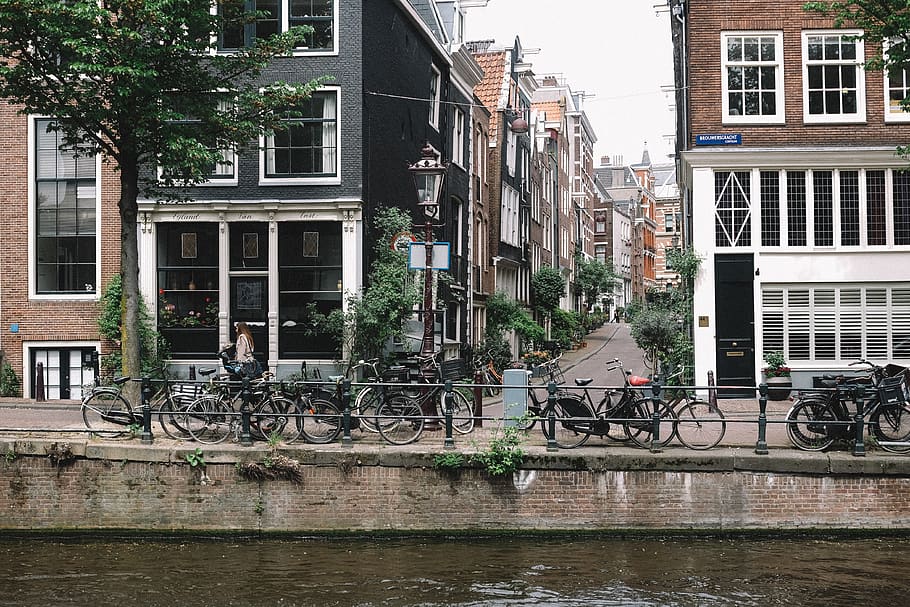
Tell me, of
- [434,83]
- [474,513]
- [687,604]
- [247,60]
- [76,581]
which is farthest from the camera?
[434,83]

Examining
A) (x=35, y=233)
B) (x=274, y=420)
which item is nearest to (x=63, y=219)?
(x=35, y=233)

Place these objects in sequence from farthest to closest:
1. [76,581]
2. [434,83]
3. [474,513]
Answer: [434,83] → [474,513] → [76,581]

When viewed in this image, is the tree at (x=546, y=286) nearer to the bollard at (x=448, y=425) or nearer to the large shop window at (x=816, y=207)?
the large shop window at (x=816, y=207)

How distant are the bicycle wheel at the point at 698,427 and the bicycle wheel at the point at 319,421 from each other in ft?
15.3

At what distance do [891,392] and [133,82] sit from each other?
11.6m

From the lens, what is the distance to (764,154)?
21.2m

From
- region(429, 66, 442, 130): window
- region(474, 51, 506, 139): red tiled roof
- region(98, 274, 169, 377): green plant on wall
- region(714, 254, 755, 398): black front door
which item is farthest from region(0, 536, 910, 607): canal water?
region(474, 51, 506, 139): red tiled roof

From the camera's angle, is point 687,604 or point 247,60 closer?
point 687,604

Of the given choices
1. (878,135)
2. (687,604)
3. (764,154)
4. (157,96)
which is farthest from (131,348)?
(878,135)

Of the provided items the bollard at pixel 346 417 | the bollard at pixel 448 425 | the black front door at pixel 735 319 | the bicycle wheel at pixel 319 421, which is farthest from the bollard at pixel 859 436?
the black front door at pixel 735 319

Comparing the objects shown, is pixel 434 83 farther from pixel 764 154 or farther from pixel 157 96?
pixel 157 96

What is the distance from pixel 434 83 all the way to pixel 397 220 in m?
7.83

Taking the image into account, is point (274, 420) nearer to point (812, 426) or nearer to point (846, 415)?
point (812, 426)

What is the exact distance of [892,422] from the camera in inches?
518
